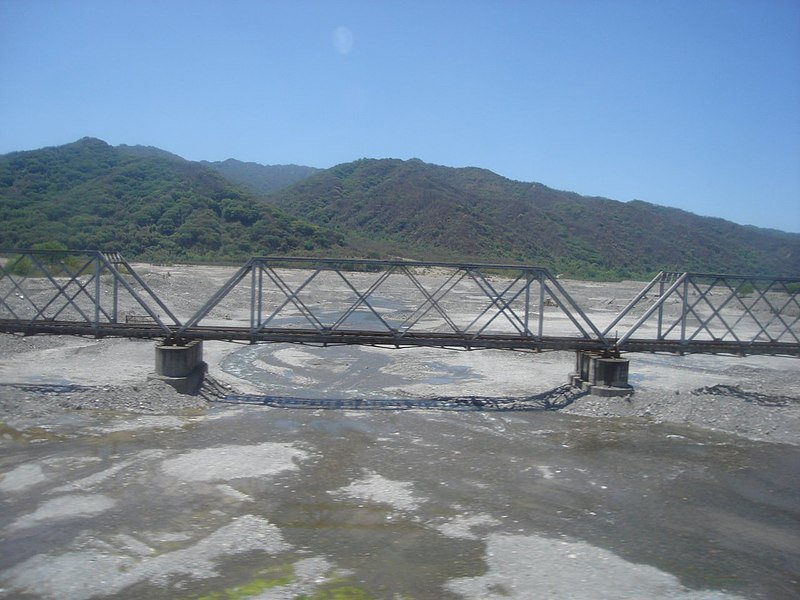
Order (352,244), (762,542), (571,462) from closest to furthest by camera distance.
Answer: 1. (762,542)
2. (571,462)
3. (352,244)

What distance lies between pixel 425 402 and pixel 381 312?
73.3 ft

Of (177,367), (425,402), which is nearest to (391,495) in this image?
(425,402)

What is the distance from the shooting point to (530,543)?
8094 mm

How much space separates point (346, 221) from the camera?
419 feet

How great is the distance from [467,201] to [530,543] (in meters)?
138

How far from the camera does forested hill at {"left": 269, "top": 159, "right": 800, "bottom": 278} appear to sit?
104 metres

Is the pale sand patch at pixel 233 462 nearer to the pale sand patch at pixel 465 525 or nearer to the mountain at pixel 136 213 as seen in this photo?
the pale sand patch at pixel 465 525

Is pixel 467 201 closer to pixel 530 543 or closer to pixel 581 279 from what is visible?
pixel 581 279

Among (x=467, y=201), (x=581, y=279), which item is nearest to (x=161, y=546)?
(x=581, y=279)

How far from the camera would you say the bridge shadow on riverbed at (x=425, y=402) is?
15234mm

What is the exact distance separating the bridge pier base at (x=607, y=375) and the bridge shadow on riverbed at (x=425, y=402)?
412 mm

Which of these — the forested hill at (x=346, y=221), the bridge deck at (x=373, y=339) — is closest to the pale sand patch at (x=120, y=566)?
the bridge deck at (x=373, y=339)

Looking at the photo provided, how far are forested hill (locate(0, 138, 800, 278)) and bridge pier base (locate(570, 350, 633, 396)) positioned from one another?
180 ft

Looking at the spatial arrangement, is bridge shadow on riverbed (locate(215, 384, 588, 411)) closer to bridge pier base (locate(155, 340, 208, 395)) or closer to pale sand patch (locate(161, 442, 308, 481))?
bridge pier base (locate(155, 340, 208, 395))
